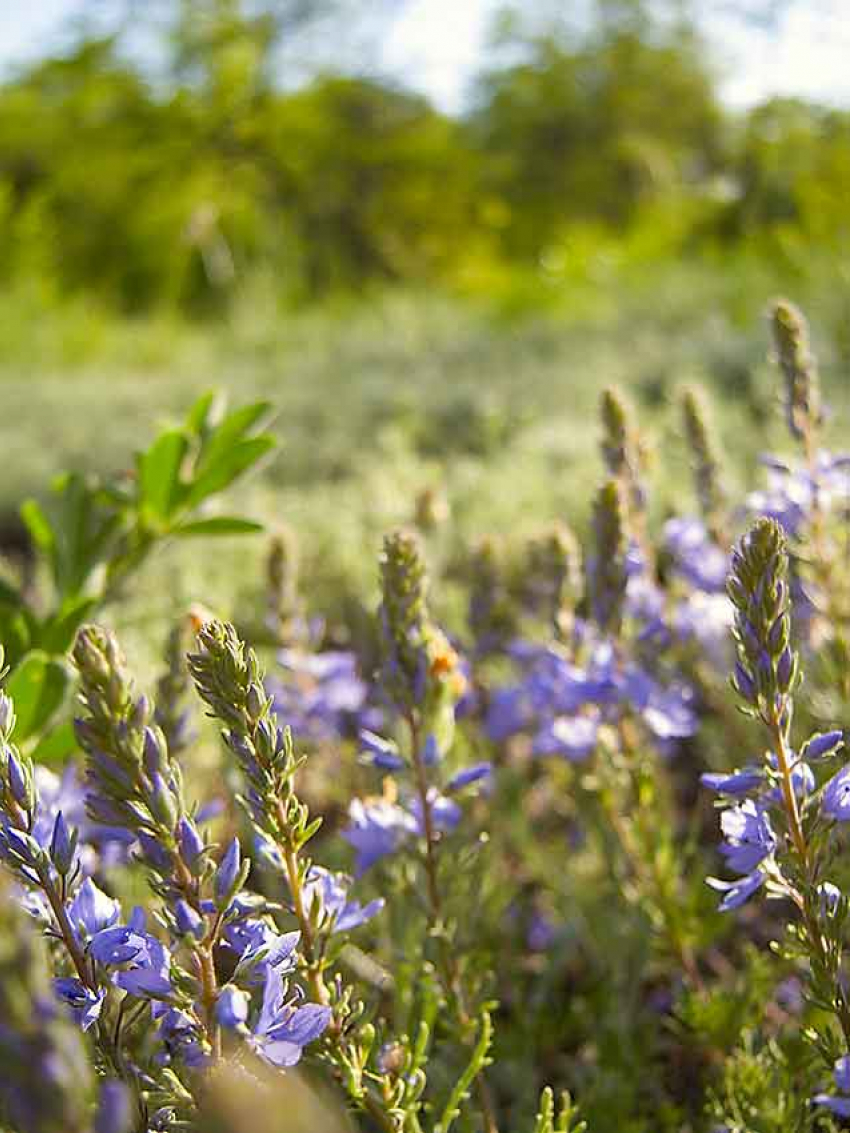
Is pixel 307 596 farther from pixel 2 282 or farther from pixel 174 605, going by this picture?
pixel 2 282

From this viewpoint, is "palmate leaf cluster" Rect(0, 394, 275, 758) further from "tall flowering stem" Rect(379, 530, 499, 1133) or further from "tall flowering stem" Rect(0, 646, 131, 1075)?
"tall flowering stem" Rect(0, 646, 131, 1075)

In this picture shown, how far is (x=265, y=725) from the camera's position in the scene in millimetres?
820

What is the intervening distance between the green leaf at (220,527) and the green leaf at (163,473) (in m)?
0.04

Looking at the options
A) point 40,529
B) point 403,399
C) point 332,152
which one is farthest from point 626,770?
point 332,152

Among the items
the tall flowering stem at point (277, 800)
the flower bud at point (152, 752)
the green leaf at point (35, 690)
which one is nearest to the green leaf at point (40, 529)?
the green leaf at point (35, 690)

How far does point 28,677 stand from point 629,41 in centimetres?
1835

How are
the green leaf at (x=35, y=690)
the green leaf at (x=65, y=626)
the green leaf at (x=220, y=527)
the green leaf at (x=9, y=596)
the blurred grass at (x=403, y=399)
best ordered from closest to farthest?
1. the green leaf at (x=35, y=690)
2. the green leaf at (x=65, y=626)
3. the green leaf at (x=220, y=527)
4. the green leaf at (x=9, y=596)
5. the blurred grass at (x=403, y=399)

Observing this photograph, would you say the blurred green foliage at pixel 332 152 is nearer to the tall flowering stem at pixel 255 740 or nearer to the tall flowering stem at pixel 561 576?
the tall flowering stem at pixel 561 576

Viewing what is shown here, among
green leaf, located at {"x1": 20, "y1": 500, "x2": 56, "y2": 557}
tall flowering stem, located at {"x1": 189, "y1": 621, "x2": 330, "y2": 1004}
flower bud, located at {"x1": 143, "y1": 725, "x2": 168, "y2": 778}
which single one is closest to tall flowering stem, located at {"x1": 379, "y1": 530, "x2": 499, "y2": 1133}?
tall flowering stem, located at {"x1": 189, "y1": 621, "x2": 330, "y2": 1004}

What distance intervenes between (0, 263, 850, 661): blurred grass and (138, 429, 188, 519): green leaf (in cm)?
15

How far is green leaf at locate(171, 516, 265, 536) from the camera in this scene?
5.11 feet

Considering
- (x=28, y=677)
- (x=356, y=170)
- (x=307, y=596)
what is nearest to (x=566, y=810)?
(x=307, y=596)

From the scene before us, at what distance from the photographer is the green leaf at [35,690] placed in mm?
1293

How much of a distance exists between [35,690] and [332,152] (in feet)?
A: 57.8
